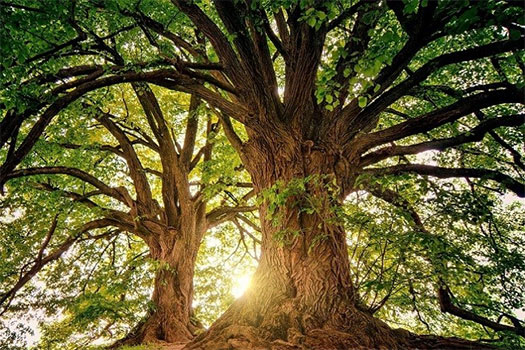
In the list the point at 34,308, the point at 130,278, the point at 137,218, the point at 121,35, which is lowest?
the point at 34,308

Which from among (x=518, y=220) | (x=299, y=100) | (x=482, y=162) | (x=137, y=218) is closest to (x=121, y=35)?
(x=137, y=218)

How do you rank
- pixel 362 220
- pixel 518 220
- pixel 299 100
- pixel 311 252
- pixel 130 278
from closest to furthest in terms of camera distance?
pixel 362 220 < pixel 311 252 < pixel 299 100 < pixel 518 220 < pixel 130 278

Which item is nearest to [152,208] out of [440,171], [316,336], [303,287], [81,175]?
[81,175]

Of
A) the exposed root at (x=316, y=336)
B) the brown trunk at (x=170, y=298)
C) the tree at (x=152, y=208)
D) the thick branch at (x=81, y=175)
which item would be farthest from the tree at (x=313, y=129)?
the brown trunk at (x=170, y=298)

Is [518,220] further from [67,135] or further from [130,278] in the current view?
[67,135]

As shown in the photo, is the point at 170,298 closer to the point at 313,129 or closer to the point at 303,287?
the point at 303,287

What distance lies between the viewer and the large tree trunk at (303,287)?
3.22 m

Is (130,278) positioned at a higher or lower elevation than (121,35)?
lower

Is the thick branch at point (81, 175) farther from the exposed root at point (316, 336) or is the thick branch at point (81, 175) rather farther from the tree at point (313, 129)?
the exposed root at point (316, 336)

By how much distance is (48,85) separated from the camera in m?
4.00

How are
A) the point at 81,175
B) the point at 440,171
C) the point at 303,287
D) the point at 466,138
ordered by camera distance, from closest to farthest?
1. the point at 303,287
2. the point at 466,138
3. the point at 440,171
4. the point at 81,175

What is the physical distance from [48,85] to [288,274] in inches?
151

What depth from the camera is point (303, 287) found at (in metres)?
3.65

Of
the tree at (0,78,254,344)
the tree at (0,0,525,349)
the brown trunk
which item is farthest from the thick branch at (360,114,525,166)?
the brown trunk
